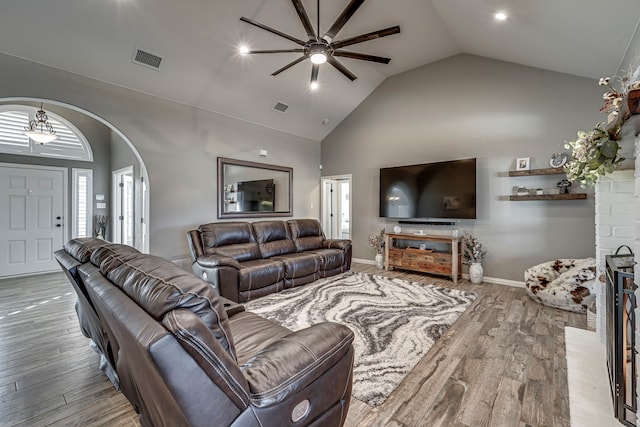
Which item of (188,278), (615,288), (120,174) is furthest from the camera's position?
(120,174)

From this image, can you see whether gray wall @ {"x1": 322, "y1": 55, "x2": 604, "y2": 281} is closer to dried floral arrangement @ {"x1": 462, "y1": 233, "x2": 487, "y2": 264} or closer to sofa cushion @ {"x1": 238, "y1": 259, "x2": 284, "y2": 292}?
dried floral arrangement @ {"x1": 462, "y1": 233, "x2": 487, "y2": 264}

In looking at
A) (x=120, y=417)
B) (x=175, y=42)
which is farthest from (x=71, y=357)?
(x=175, y=42)

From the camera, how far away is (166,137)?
432cm

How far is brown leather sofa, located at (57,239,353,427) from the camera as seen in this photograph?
84cm

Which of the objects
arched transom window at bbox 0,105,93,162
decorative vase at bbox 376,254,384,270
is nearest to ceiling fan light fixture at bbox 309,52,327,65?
decorative vase at bbox 376,254,384,270

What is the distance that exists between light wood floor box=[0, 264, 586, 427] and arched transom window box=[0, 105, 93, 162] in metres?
3.49

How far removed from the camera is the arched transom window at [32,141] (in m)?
4.99

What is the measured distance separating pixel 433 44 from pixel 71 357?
6.09 metres

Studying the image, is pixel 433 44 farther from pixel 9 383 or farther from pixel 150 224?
pixel 9 383

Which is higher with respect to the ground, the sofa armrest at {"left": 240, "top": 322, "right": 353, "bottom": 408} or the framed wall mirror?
the framed wall mirror

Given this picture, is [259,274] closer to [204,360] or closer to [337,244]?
[337,244]

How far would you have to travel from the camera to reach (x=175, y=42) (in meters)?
3.60

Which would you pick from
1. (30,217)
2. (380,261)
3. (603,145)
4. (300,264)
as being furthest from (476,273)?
(30,217)

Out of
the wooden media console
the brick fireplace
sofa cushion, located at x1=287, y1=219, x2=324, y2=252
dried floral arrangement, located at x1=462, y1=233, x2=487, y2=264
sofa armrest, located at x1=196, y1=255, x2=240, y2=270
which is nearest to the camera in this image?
the brick fireplace
